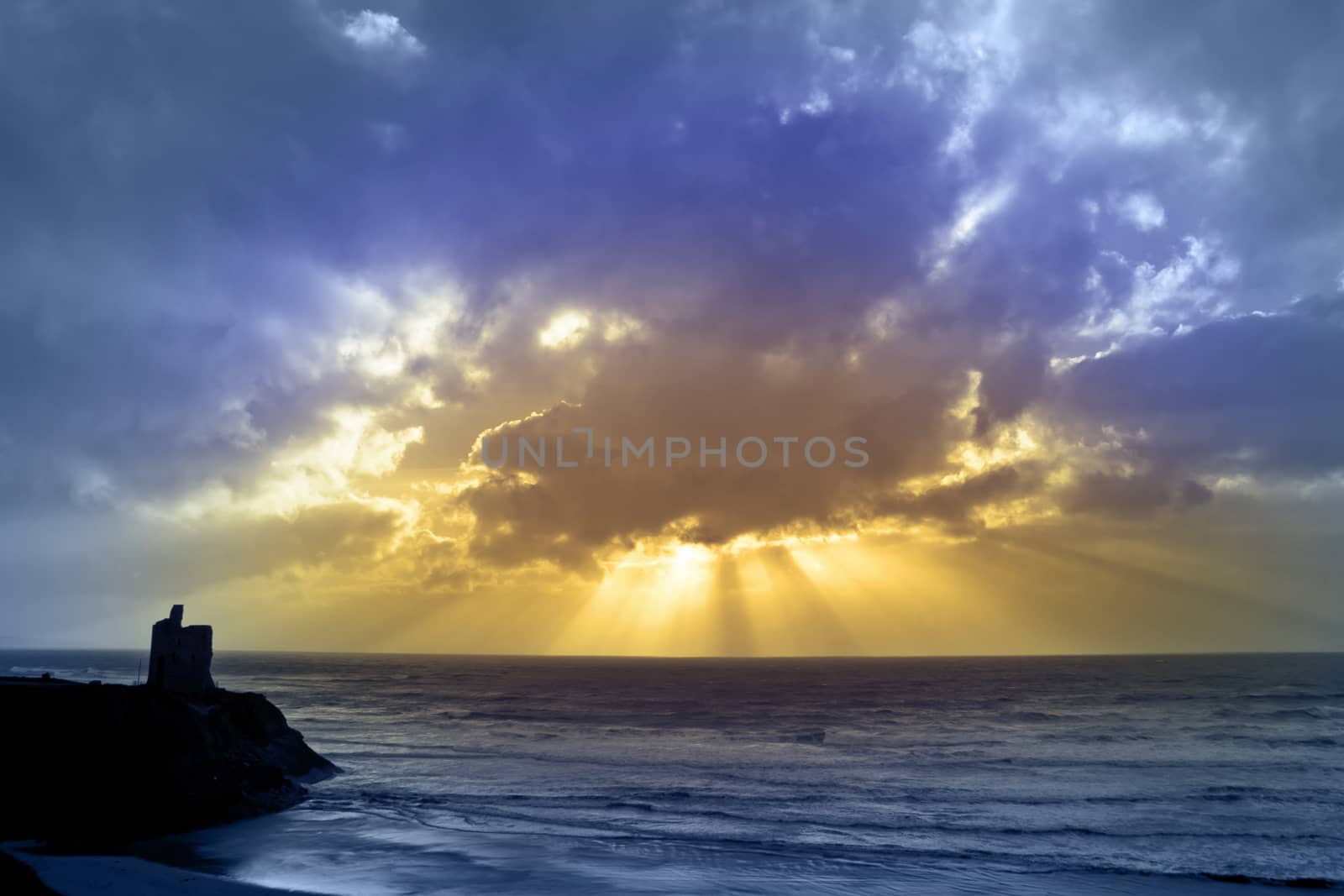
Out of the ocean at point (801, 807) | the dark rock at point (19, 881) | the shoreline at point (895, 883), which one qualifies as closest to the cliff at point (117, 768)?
the ocean at point (801, 807)

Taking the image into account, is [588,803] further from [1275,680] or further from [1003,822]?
[1275,680]

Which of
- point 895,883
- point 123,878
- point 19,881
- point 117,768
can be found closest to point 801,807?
point 895,883

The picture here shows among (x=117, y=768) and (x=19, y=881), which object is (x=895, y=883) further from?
(x=117, y=768)

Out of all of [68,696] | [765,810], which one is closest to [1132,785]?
[765,810]

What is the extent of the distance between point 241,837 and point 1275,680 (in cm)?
17680

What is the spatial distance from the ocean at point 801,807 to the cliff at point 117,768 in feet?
7.41

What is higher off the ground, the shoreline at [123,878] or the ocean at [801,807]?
the shoreline at [123,878]

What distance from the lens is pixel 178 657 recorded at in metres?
41.2

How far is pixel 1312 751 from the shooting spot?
55.5 metres


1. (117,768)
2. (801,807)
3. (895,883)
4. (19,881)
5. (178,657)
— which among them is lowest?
(801,807)

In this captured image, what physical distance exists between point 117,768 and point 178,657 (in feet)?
29.7

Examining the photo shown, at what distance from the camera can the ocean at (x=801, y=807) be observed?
27.1 m

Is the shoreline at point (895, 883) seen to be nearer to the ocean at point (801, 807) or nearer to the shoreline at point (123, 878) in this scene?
the shoreline at point (123, 878)

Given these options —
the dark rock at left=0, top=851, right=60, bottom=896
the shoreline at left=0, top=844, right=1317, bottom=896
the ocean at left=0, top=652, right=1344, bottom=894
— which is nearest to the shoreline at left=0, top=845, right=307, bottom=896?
the shoreline at left=0, top=844, right=1317, bottom=896
